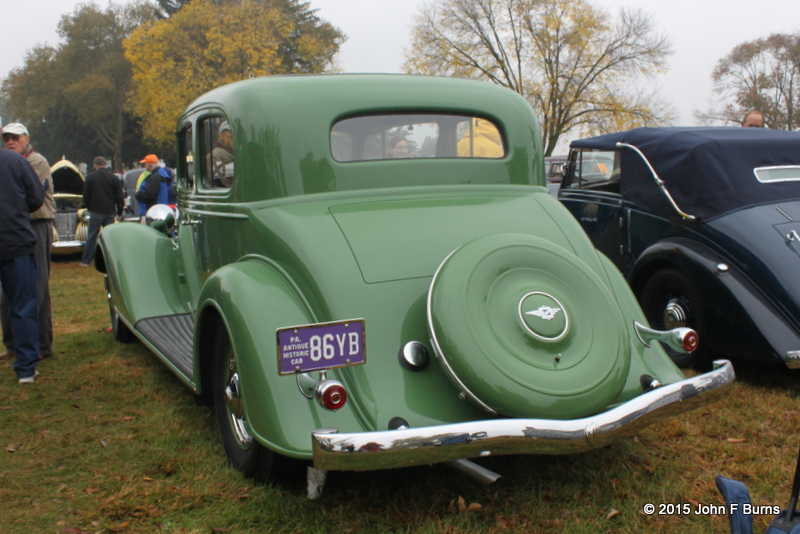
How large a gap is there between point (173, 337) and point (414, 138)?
201 cm

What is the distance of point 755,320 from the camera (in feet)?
13.1

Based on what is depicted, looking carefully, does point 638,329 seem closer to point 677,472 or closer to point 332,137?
point 677,472

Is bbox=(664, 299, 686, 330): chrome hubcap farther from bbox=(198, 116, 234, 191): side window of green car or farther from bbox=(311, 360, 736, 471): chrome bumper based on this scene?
bbox=(198, 116, 234, 191): side window of green car

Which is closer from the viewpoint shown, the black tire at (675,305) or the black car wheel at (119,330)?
the black tire at (675,305)

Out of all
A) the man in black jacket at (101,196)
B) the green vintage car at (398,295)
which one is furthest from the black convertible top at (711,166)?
the man in black jacket at (101,196)

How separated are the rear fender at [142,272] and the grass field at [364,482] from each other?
2.31ft

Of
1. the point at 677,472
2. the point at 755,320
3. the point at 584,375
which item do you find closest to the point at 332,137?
the point at 584,375

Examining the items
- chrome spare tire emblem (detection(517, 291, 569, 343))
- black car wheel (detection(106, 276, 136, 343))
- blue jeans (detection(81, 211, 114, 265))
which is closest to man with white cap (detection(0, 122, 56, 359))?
black car wheel (detection(106, 276, 136, 343))

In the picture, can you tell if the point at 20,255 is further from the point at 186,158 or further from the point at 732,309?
the point at 732,309

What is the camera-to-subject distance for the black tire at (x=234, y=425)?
2.94 m

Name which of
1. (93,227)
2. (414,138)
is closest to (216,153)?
(414,138)

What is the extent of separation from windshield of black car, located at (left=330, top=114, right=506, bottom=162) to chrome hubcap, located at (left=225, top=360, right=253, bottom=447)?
1.22m

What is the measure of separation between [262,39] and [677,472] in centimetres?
3242

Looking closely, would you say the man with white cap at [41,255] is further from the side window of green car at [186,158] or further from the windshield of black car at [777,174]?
the windshield of black car at [777,174]
